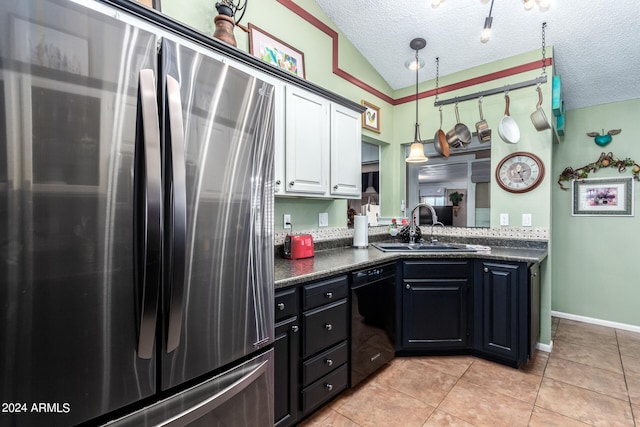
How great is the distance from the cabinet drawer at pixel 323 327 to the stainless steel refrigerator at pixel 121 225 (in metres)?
0.49

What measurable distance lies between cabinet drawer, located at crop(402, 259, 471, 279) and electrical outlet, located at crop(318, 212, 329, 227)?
2.48 ft

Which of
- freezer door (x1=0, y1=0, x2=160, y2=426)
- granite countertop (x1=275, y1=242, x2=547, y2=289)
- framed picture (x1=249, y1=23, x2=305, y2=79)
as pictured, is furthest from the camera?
framed picture (x1=249, y1=23, x2=305, y2=79)

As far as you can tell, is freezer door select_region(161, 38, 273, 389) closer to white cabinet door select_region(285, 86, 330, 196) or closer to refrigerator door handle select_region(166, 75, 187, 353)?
refrigerator door handle select_region(166, 75, 187, 353)

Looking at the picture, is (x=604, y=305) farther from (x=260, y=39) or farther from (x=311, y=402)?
(x=260, y=39)

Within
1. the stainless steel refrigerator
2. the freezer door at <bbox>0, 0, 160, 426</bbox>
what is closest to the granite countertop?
the stainless steel refrigerator

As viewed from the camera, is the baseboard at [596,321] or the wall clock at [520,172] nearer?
the wall clock at [520,172]

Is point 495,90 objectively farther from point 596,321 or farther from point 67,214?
point 67,214

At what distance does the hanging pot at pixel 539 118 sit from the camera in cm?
240

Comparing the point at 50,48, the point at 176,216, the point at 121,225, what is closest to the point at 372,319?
the point at 176,216

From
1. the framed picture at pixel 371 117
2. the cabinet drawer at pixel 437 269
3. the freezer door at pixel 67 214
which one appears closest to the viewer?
the freezer door at pixel 67 214

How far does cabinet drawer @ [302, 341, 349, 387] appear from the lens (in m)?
1.59

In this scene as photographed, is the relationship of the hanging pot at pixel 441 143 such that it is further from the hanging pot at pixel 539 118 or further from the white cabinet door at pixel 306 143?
the white cabinet door at pixel 306 143

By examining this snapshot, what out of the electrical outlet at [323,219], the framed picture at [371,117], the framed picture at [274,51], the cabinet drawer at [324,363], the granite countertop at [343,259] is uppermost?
the framed picture at [274,51]

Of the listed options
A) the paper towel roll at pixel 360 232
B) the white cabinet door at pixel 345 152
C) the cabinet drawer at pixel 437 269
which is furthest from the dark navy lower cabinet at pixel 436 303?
the white cabinet door at pixel 345 152
